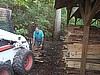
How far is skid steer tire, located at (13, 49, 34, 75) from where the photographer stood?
9.05 metres

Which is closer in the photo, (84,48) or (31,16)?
(84,48)

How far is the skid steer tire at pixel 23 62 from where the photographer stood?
29.7ft

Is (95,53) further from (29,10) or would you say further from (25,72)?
(29,10)

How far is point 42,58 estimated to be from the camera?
41.4 feet

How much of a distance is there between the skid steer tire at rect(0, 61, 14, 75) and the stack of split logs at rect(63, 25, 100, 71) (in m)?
2.05

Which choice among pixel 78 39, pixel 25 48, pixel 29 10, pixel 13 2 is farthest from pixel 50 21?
pixel 78 39

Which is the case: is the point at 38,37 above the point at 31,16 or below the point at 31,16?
below

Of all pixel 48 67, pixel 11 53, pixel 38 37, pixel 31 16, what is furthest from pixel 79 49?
pixel 31 16

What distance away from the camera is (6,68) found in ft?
27.1

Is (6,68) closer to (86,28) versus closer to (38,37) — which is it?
(86,28)

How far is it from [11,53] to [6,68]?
94cm

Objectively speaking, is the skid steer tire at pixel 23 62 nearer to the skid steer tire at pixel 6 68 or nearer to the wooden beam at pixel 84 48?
the skid steer tire at pixel 6 68

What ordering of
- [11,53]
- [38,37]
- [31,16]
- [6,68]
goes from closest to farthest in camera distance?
[6,68]
[11,53]
[38,37]
[31,16]

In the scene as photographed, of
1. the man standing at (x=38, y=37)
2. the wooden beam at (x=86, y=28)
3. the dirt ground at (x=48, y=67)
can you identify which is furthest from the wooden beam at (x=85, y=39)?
the man standing at (x=38, y=37)
